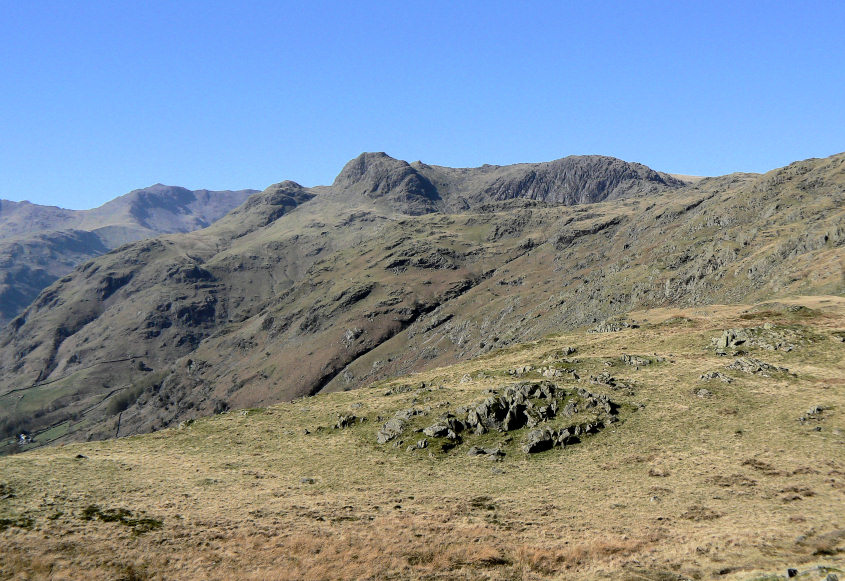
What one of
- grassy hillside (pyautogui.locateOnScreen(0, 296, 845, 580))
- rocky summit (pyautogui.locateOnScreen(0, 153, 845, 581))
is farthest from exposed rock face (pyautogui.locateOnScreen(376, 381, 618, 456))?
grassy hillside (pyautogui.locateOnScreen(0, 296, 845, 580))

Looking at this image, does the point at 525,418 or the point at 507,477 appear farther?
the point at 525,418


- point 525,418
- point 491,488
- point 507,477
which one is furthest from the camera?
point 525,418

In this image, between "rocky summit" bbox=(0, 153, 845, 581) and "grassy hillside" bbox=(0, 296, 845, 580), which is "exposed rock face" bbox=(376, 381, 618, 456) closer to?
"rocky summit" bbox=(0, 153, 845, 581)

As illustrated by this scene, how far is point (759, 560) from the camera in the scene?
2620 centimetres

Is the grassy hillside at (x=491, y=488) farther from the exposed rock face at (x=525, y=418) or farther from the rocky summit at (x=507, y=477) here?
the exposed rock face at (x=525, y=418)

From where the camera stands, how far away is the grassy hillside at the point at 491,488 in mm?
28969

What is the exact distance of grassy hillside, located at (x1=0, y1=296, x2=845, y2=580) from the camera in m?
29.0

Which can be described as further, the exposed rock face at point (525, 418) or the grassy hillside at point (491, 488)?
the exposed rock face at point (525, 418)

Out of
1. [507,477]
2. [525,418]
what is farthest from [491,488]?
[525,418]

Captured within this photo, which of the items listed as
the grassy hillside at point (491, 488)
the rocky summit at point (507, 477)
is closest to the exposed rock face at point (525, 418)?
the rocky summit at point (507, 477)

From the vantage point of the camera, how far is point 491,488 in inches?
1639

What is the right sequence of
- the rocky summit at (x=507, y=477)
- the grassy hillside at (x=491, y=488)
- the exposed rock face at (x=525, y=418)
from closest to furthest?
the grassy hillside at (x=491, y=488) → the rocky summit at (x=507, y=477) → the exposed rock face at (x=525, y=418)

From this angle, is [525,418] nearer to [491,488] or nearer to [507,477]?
[507,477]

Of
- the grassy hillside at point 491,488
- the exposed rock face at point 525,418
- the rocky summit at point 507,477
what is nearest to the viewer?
the grassy hillside at point 491,488
